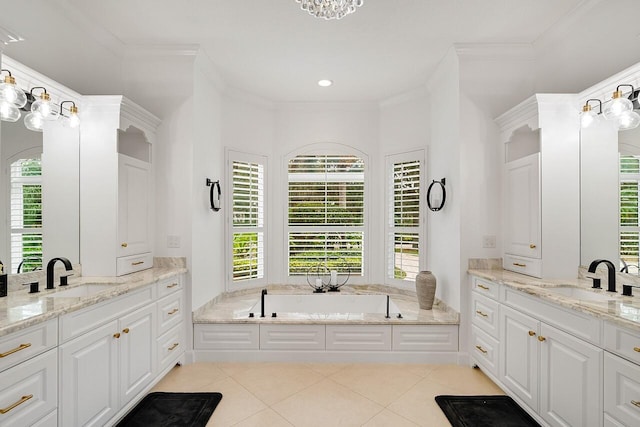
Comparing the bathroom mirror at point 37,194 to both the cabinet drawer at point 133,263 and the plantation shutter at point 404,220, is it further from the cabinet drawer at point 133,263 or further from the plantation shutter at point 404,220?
the plantation shutter at point 404,220

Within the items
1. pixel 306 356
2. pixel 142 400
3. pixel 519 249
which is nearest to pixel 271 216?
pixel 306 356

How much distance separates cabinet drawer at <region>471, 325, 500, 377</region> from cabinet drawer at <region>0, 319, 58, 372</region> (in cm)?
287

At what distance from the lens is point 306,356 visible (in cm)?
288

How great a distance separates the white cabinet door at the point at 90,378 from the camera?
5.23ft

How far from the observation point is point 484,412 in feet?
6.99

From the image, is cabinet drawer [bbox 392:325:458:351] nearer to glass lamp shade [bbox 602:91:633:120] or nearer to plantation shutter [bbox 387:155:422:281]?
plantation shutter [bbox 387:155:422:281]

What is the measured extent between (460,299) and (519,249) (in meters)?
0.66

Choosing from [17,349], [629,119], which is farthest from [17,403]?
[629,119]

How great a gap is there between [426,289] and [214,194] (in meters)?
2.40

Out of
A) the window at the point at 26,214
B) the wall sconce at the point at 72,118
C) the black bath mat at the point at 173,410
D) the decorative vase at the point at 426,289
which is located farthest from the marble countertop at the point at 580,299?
the wall sconce at the point at 72,118

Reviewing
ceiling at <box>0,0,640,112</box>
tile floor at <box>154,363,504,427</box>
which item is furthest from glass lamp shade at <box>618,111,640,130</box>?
tile floor at <box>154,363,504,427</box>

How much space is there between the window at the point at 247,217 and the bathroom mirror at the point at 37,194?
1.53 m

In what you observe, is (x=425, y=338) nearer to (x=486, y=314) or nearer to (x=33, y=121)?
(x=486, y=314)

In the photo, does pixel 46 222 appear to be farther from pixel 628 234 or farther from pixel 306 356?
pixel 628 234
